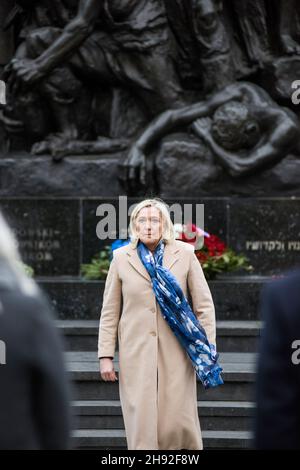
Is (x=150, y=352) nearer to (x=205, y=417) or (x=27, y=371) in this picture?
(x=205, y=417)

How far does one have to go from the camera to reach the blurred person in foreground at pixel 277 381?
310 centimetres

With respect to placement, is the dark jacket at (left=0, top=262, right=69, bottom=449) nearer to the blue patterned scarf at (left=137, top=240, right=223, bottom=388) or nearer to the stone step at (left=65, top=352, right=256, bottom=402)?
the blue patterned scarf at (left=137, top=240, right=223, bottom=388)

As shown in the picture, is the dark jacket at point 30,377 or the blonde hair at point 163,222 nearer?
the dark jacket at point 30,377

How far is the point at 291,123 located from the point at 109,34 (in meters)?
2.57

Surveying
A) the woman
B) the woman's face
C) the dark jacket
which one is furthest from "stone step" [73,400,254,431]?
the dark jacket

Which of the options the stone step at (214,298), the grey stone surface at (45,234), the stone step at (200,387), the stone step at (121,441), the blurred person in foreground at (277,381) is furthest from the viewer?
the grey stone surface at (45,234)

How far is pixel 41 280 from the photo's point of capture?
13195 mm

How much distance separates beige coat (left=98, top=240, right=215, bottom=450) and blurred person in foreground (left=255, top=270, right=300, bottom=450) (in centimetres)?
342

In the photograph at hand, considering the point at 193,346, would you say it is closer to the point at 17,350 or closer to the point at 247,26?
the point at 17,350

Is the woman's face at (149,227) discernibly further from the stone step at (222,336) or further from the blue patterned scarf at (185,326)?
the stone step at (222,336)

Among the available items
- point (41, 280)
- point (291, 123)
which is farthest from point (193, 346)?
point (291, 123)

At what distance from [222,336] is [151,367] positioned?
4595 millimetres

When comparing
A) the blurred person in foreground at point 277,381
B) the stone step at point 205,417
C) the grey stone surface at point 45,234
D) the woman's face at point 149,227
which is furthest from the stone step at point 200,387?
the blurred person in foreground at point 277,381

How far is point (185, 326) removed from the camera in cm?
652
